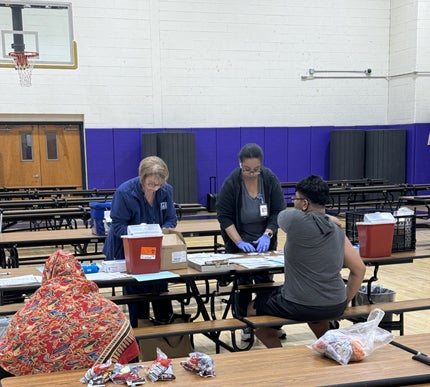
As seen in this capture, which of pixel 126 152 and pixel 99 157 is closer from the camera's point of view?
pixel 99 157

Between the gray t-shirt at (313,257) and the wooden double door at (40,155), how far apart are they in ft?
24.3

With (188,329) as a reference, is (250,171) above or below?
above

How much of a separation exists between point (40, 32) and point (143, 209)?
6292mm

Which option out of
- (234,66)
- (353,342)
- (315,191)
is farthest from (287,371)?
(234,66)

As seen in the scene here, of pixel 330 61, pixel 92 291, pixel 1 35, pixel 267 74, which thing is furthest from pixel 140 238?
pixel 330 61

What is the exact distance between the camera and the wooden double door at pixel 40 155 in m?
8.96

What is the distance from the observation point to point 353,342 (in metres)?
1.85

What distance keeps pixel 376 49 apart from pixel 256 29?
2755mm

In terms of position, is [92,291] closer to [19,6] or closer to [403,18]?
[19,6]

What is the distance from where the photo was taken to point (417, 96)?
10258 millimetres

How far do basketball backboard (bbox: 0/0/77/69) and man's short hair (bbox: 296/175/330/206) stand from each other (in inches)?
276

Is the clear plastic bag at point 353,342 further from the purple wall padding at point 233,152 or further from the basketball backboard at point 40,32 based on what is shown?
the purple wall padding at point 233,152

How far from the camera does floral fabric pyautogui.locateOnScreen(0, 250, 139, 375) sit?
1.60 metres

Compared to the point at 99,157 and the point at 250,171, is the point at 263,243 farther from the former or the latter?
the point at 99,157
